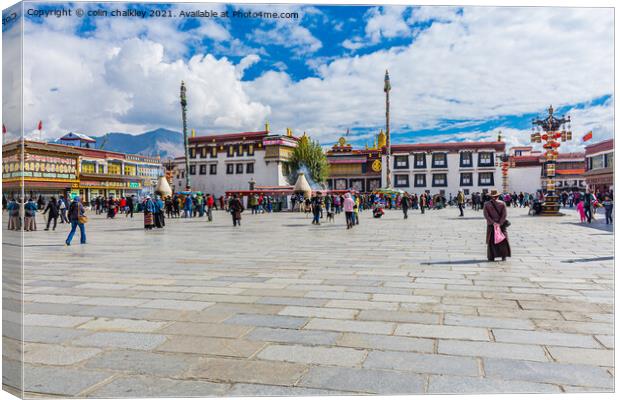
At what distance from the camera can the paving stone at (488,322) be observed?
14.5ft

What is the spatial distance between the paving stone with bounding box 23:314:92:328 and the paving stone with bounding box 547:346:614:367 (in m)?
4.09

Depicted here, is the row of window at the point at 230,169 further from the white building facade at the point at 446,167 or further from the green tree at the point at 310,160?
the white building facade at the point at 446,167

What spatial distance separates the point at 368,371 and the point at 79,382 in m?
1.84

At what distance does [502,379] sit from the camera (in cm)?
309

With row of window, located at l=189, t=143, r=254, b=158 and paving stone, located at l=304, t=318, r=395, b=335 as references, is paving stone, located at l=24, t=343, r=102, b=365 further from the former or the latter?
row of window, located at l=189, t=143, r=254, b=158

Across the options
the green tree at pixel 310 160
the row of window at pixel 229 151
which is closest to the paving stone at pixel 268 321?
the green tree at pixel 310 160

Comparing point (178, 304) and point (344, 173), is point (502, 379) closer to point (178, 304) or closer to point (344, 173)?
point (178, 304)

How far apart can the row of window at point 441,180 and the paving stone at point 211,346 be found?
187 feet

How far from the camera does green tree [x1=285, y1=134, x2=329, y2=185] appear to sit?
178ft

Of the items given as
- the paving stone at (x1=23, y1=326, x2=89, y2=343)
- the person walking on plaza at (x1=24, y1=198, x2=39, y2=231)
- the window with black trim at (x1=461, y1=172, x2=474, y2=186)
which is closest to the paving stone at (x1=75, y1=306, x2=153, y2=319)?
the paving stone at (x1=23, y1=326, x2=89, y2=343)

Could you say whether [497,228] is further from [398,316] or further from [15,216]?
[15,216]

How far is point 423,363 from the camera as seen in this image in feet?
11.2

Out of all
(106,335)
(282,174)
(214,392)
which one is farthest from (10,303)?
(282,174)

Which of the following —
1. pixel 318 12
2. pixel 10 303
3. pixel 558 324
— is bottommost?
pixel 558 324
